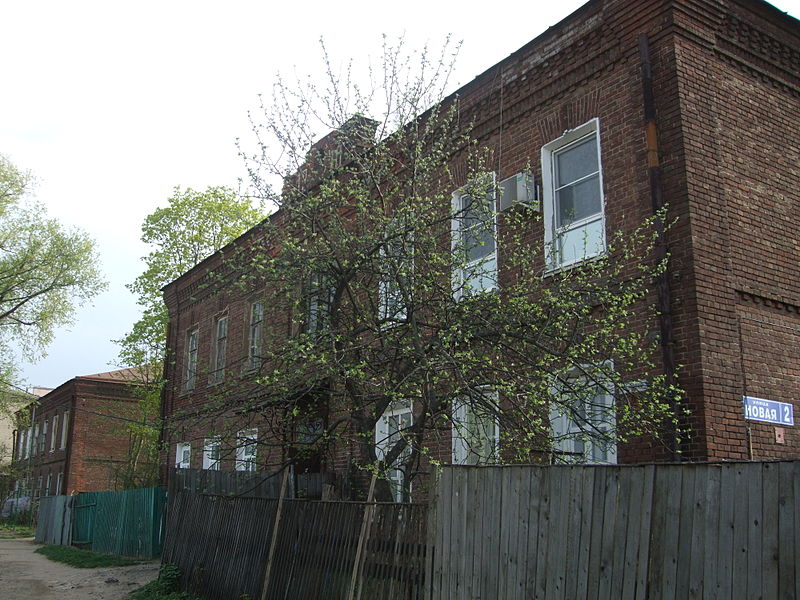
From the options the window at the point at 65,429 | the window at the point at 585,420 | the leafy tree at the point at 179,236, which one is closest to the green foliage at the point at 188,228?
the leafy tree at the point at 179,236

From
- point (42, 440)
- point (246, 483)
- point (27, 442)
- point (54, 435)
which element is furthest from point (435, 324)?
point (27, 442)

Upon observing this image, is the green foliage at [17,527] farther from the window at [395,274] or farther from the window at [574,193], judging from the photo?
the window at [574,193]

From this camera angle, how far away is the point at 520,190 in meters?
10.5

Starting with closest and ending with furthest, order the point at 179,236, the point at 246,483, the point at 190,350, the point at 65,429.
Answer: the point at 246,483 < the point at 190,350 < the point at 179,236 < the point at 65,429

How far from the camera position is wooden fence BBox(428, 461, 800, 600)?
173 inches

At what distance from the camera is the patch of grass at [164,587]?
10.9 metres

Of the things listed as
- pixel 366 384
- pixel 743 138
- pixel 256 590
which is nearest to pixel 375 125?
pixel 366 384

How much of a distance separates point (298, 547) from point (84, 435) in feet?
101

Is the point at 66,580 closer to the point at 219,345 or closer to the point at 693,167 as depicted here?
the point at 219,345

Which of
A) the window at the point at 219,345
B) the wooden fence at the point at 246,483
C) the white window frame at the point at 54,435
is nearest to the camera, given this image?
the wooden fence at the point at 246,483

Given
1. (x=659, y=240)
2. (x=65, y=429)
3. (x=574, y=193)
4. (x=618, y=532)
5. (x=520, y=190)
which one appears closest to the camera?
(x=618, y=532)

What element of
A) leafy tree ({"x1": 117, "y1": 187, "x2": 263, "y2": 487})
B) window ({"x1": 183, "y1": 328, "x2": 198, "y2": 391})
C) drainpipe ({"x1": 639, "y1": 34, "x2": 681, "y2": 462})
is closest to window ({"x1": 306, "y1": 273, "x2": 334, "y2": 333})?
drainpipe ({"x1": 639, "y1": 34, "x2": 681, "y2": 462})

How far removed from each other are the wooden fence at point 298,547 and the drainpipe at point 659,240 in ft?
9.45

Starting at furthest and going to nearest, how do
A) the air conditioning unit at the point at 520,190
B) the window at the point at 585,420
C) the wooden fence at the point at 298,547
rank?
the air conditioning unit at the point at 520,190, the window at the point at 585,420, the wooden fence at the point at 298,547
